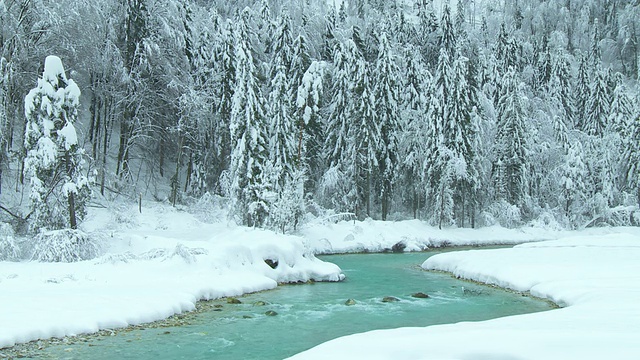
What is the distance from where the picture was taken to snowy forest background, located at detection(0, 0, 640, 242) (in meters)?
30.9

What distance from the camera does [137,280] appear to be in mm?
15383

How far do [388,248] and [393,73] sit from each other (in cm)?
1727

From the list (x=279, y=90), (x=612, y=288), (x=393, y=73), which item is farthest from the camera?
(x=393, y=73)

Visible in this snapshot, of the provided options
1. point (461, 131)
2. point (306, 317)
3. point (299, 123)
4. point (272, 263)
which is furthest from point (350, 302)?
point (461, 131)

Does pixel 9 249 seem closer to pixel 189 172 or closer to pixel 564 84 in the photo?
pixel 189 172

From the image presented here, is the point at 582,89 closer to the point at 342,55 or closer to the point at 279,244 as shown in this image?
the point at 342,55

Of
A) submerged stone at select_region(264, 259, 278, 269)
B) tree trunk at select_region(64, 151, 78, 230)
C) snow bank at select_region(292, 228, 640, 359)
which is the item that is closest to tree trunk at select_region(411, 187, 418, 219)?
snow bank at select_region(292, 228, 640, 359)

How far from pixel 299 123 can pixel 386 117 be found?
31.3ft

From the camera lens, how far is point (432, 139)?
4219 centimetres

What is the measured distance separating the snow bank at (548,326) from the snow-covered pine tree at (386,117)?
21983 mm

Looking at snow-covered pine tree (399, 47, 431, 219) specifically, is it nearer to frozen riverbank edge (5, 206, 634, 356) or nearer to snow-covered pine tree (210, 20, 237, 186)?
snow-covered pine tree (210, 20, 237, 186)

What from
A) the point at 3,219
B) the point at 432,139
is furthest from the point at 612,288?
the point at 432,139

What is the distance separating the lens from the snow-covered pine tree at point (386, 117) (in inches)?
1711

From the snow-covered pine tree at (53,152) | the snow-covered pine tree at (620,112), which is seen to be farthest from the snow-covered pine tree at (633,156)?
the snow-covered pine tree at (53,152)
